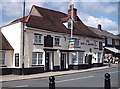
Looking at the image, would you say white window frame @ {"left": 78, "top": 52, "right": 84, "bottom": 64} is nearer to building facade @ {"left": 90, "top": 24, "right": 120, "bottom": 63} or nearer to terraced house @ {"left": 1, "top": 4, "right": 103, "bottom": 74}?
terraced house @ {"left": 1, "top": 4, "right": 103, "bottom": 74}

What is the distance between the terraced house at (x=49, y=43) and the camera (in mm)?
26031

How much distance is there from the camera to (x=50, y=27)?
2964 cm

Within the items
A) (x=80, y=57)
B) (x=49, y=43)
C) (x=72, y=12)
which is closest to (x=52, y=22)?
(x=49, y=43)

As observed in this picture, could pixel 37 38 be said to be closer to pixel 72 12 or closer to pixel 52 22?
pixel 52 22

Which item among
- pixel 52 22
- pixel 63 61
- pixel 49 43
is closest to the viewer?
pixel 49 43

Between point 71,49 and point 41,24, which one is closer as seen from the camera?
point 41,24

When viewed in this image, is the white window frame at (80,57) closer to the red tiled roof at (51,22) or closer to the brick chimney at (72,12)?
the red tiled roof at (51,22)

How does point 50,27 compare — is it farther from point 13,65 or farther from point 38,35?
point 13,65

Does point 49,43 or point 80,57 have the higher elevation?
point 49,43

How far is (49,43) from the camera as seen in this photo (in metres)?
28.6

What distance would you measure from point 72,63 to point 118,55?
25617 mm

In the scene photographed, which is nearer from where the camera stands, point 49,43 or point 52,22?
point 49,43

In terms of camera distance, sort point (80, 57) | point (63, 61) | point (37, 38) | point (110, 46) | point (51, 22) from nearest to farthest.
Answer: point (37, 38), point (63, 61), point (51, 22), point (80, 57), point (110, 46)

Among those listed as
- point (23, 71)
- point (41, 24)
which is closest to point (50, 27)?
point (41, 24)
